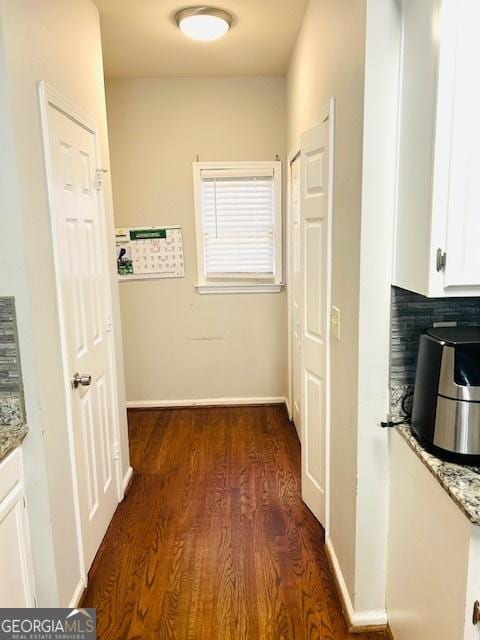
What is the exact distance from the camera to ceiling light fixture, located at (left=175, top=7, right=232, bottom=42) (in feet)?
8.34

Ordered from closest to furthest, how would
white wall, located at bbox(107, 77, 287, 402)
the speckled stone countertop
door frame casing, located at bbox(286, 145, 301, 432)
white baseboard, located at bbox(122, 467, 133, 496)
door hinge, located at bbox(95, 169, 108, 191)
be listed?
the speckled stone countertop < door hinge, located at bbox(95, 169, 108, 191) < white baseboard, located at bbox(122, 467, 133, 496) < door frame casing, located at bbox(286, 145, 301, 432) < white wall, located at bbox(107, 77, 287, 402)

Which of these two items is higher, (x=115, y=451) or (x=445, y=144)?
(x=445, y=144)

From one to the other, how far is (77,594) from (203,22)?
298cm

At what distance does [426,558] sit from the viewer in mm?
1384

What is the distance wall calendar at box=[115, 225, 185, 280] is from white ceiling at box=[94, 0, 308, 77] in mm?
1218

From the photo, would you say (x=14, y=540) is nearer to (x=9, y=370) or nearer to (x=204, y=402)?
(x=9, y=370)

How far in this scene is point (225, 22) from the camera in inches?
104

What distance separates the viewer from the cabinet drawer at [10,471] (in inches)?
56.5

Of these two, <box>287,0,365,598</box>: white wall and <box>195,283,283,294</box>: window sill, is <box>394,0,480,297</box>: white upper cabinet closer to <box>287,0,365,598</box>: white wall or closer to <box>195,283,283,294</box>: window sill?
<box>287,0,365,598</box>: white wall

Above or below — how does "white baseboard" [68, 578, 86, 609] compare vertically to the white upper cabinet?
below

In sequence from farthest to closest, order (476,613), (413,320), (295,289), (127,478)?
1. (295,289)
2. (127,478)
3. (413,320)
4. (476,613)
